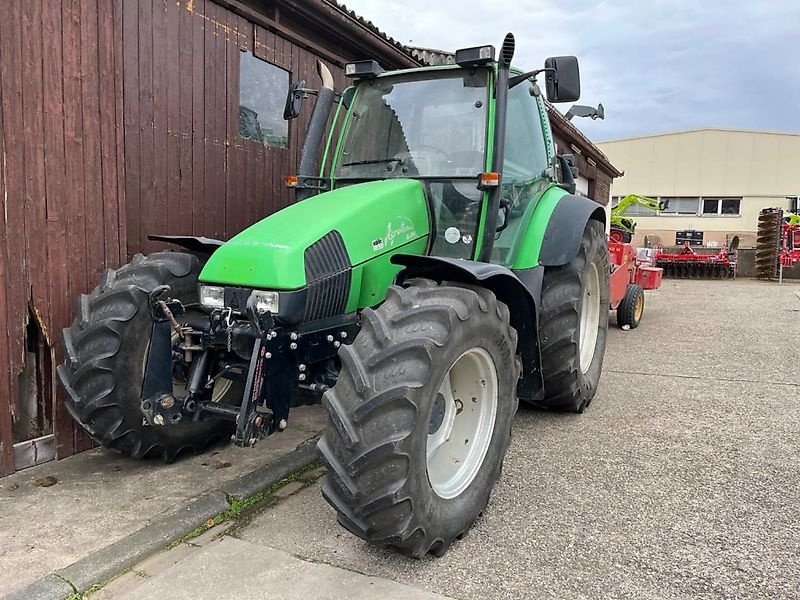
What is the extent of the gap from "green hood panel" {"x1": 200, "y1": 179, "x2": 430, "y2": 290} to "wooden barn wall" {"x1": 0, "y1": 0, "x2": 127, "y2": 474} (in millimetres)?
1242

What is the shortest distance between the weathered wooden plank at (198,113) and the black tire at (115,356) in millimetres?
1298

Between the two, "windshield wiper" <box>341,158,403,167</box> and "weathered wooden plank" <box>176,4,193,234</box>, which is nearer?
"windshield wiper" <box>341,158,403,167</box>

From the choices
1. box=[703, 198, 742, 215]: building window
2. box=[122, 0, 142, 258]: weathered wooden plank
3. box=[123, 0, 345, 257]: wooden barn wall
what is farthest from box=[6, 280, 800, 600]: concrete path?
box=[703, 198, 742, 215]: building window

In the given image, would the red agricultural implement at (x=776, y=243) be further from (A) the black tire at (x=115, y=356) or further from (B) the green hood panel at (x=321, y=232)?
(A) the black tire at (x=115, y=356)

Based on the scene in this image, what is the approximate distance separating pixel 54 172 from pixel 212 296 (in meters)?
1.51

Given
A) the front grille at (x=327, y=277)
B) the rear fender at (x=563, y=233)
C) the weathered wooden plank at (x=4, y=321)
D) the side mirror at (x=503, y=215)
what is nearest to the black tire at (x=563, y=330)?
the rear fender at (x=563, y=233)

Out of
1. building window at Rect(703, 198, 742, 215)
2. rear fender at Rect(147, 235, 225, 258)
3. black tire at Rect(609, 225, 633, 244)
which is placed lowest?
rear fender at Rect(147, 235, 225, 258)

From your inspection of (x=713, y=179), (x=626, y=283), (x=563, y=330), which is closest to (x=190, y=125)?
(x=563, y=330)

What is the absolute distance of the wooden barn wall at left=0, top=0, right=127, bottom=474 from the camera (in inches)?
141

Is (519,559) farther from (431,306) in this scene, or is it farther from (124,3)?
(124,3)

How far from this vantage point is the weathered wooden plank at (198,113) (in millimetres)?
4789

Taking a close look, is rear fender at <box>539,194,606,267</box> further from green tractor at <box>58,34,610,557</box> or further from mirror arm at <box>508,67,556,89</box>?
mirror arm at <box>508,67,556,89</box>

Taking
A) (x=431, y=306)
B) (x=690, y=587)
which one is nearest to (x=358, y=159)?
(x=431, y=306)

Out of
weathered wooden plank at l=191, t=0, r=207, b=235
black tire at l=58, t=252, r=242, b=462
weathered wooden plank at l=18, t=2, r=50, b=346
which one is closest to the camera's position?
black tire at l=58, t=252, r=242, b=462
